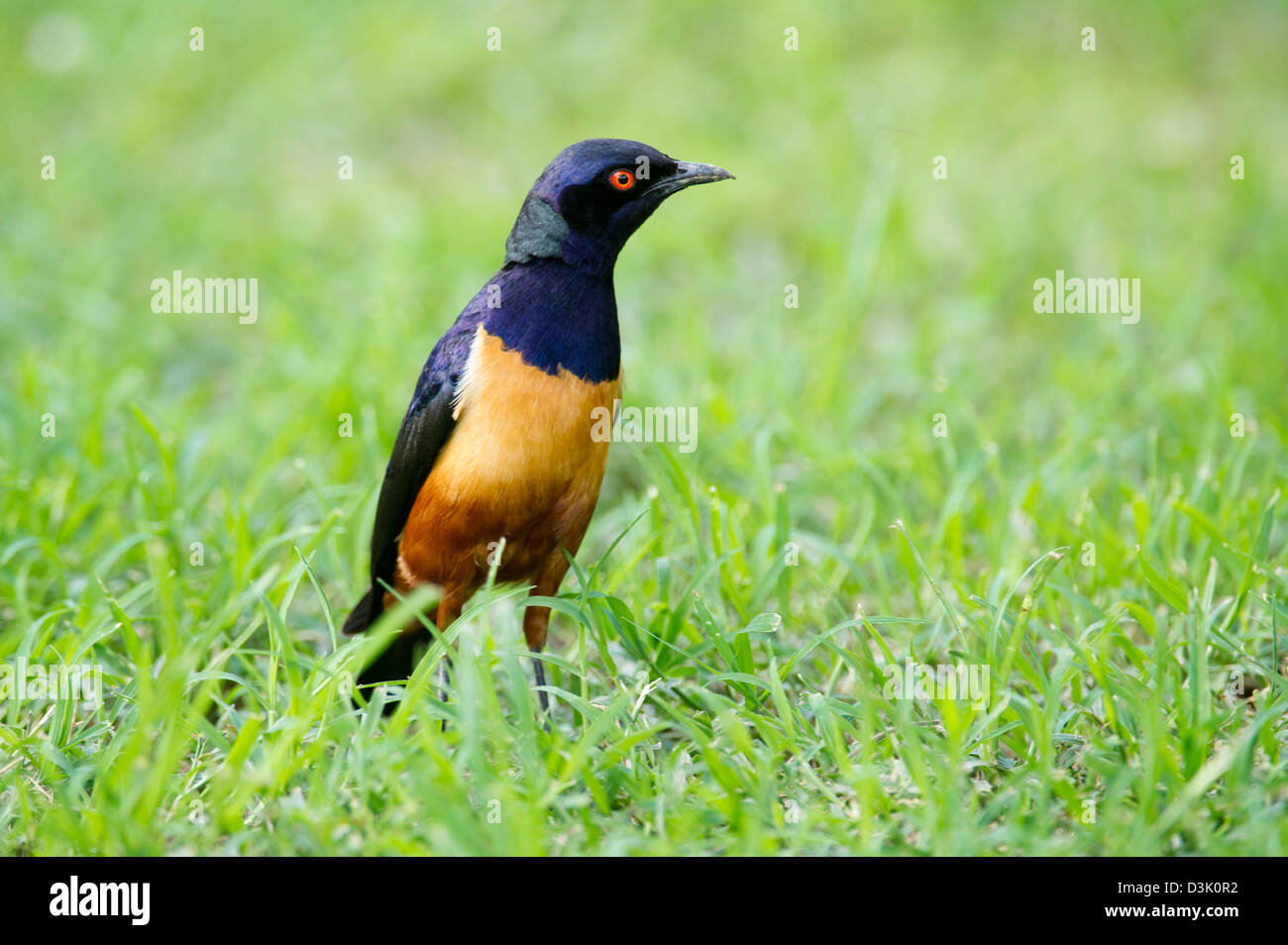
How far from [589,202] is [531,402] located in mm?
687

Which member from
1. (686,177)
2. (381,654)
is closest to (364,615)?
(381,654)

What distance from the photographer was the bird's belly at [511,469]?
3.44 meters

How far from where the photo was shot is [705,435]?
521 centimetres

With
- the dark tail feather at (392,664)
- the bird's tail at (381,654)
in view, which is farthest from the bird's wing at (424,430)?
the dark tail feather at (392,664)

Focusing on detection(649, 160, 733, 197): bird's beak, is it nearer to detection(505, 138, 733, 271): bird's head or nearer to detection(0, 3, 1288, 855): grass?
detection(505, 138, 733, 271): bird's head

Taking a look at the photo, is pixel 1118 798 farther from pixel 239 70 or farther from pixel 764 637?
pixel 239 70

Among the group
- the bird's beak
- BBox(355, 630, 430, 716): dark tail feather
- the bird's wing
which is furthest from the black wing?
the bird's beak

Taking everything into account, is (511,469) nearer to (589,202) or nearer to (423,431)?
(423,431)

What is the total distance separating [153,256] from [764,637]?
4981 mm

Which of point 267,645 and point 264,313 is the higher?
point 264,313
